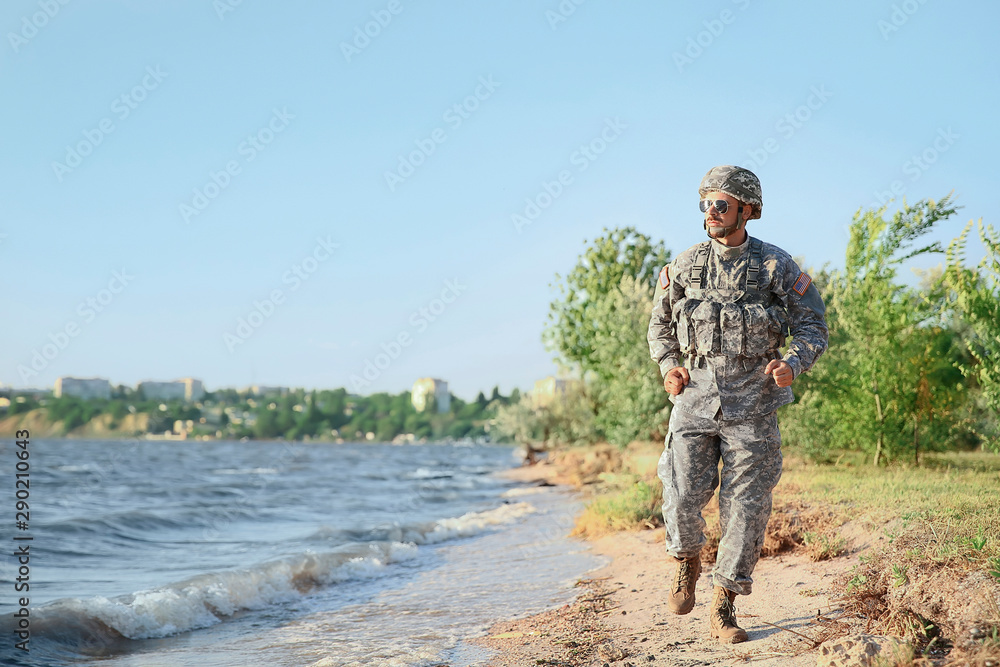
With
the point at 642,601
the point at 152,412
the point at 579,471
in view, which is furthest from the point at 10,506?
the point at 152,412

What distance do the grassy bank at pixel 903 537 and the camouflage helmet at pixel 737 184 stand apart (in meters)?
2.12

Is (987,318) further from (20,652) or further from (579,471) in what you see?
(579,471)

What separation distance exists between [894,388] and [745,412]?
32.0 ft

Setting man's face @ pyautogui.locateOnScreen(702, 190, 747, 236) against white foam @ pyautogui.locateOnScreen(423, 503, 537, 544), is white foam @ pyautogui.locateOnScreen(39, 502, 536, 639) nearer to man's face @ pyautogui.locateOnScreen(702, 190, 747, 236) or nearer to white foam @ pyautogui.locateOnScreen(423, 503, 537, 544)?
white foam @ pyautogui.locateOnScreen(423, 503, 537, 544)

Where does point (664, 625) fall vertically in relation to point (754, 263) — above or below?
below

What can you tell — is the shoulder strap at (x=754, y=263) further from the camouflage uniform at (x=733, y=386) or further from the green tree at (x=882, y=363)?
the green tree at (x=882, y=363)

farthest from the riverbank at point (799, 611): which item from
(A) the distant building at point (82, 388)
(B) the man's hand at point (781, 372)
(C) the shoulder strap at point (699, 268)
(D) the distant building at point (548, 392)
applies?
(A) the distant building at point (82, 388)

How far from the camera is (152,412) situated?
340 feet

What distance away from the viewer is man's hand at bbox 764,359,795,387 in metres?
4.12

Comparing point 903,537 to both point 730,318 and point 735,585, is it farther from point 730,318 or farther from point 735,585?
point 730,318

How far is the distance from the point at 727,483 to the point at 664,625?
1222 mm

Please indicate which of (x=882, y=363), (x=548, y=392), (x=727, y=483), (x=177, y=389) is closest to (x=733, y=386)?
(x=727, y=483)

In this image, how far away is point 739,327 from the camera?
14.2 ft

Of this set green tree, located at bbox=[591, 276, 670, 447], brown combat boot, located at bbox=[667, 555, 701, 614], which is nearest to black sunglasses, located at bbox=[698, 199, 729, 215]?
brown combat boot, located at bbox=[667, 555, 701, 614]
